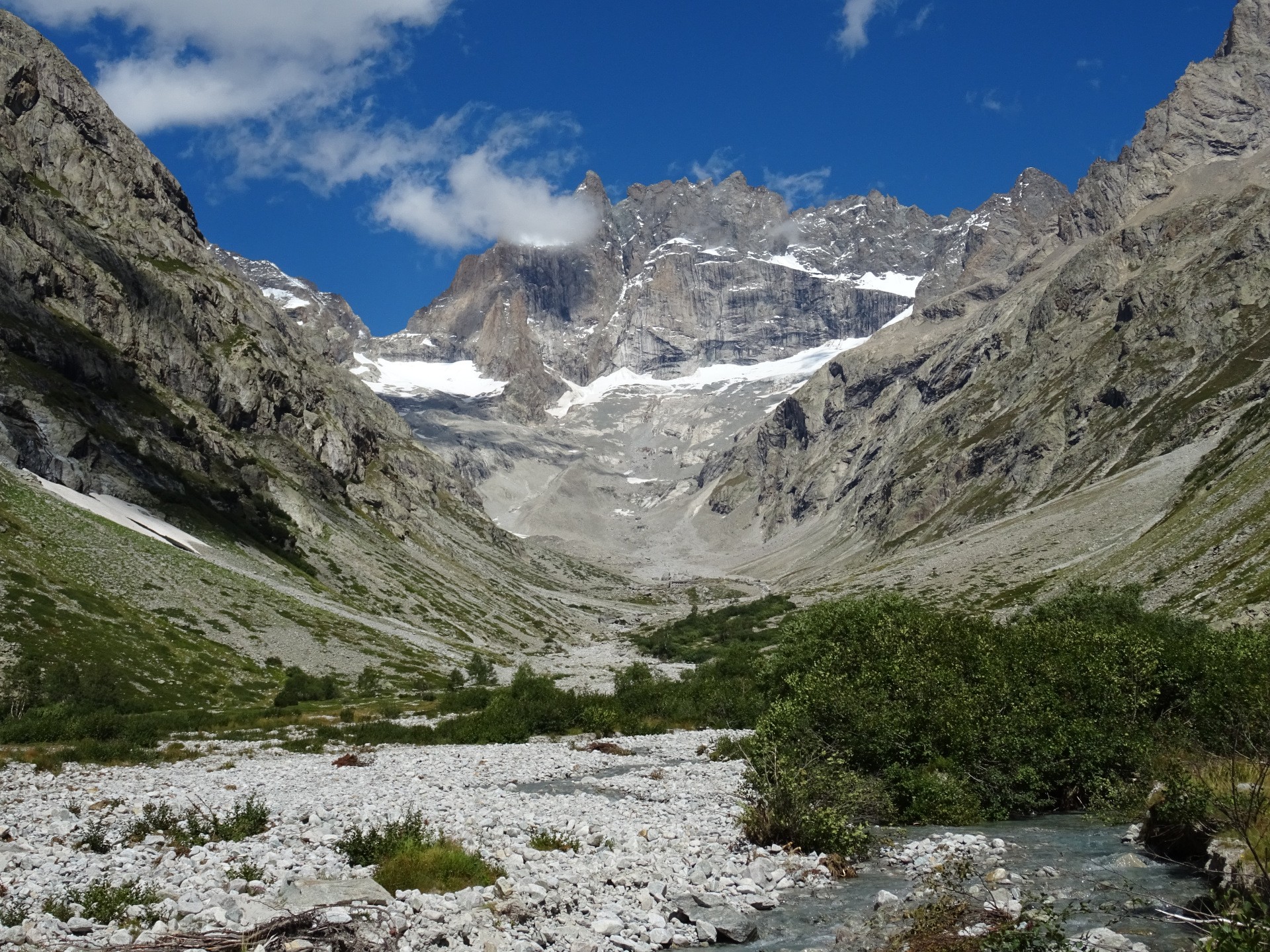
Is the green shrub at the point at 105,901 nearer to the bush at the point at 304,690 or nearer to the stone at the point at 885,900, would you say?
the stone at the point at 885,900

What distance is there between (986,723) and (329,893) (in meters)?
26.3

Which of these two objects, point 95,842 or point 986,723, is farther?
point 986,723

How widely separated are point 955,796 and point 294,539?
137 m

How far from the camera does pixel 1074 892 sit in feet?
74.9

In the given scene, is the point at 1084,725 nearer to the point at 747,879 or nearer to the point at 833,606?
the point at 747,879

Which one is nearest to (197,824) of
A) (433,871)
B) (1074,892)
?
(433,871)

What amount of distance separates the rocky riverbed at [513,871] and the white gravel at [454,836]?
7 centimetres

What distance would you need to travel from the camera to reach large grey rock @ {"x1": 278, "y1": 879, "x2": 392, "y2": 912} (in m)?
18.9

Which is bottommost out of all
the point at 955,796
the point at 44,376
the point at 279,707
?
the point at 279,707

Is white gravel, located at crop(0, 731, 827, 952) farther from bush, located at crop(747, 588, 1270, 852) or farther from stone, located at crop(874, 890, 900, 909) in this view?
bush, located at crop(747, 588, 1270, 852)

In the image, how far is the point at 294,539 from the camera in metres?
153

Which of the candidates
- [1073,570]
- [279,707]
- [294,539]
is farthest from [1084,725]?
[294,539]

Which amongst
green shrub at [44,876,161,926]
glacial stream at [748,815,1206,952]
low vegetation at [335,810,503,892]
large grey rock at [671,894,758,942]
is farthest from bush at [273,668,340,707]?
large grey rock at [671,894,758,942]

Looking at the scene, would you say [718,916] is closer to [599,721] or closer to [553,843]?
[553,843]
